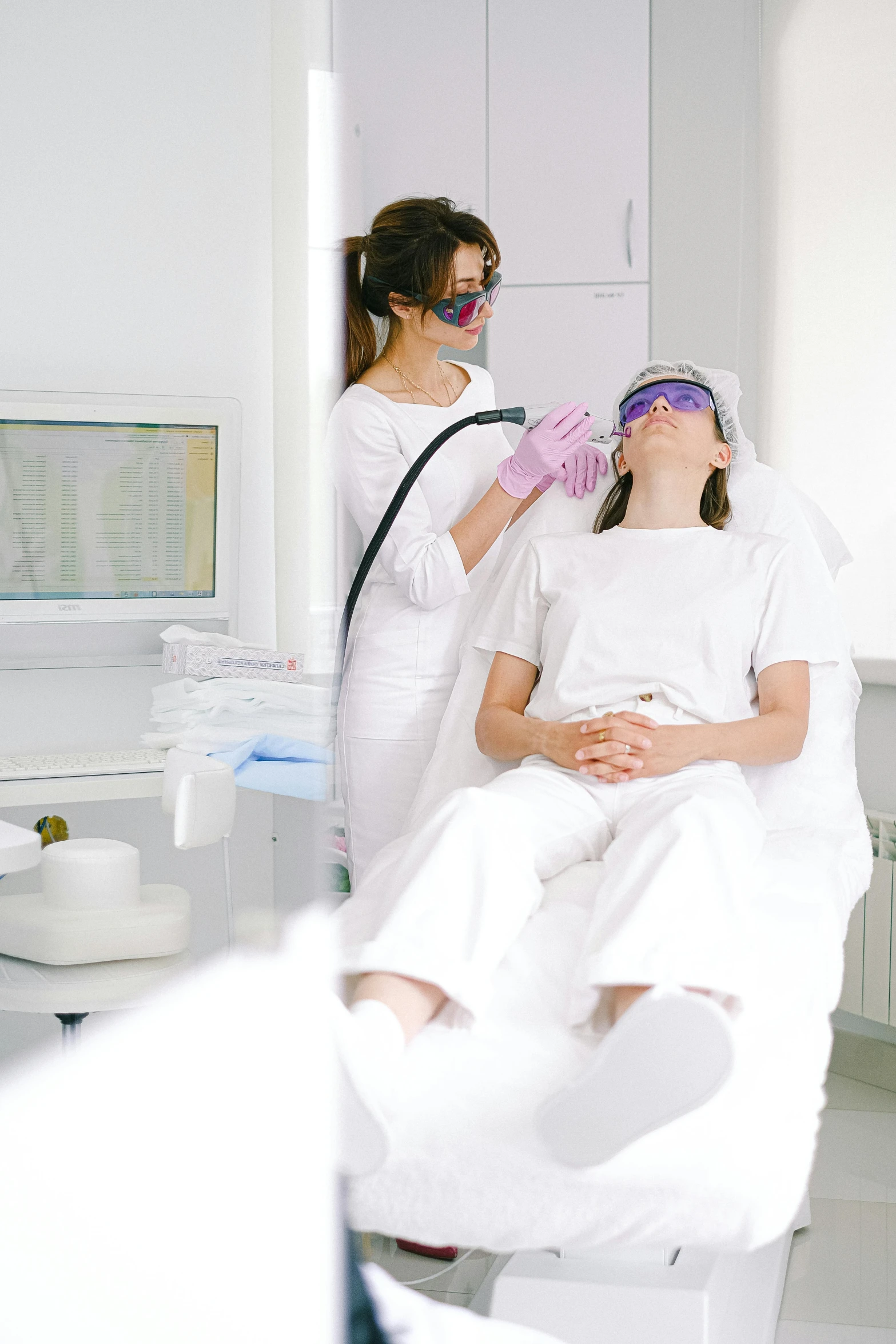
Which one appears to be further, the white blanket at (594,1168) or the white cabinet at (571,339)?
the white cabinet at (571,339)

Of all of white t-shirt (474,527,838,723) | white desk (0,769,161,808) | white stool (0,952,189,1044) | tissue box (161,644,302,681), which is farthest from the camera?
tissue box (161,644,302,681)

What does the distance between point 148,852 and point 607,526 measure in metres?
1.09

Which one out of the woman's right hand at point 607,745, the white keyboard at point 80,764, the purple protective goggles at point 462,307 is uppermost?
the purple protective goggles at point 462,307

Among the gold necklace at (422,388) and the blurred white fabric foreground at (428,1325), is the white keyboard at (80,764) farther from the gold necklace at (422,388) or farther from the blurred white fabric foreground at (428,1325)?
the blurred white fabric foreground at (428,1325)

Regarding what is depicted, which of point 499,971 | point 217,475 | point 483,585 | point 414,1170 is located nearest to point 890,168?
point 483,585

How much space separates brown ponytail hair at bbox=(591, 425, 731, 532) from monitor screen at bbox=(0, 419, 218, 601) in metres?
0.84

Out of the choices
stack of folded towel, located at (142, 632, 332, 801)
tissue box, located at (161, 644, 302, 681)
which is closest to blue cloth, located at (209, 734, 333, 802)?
stack of folded towel, located at (142, 632, 332, 801)

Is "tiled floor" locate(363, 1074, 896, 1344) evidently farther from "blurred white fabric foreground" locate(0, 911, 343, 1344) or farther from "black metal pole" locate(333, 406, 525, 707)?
"black metal pole" locate(333, 406, 525, 707)

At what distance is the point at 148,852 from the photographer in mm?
2143

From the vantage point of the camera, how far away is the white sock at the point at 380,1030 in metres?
0.82

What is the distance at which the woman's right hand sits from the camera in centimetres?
125

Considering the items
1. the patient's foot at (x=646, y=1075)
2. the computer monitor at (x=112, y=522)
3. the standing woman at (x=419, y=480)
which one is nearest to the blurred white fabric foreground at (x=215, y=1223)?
the patient's foot at (x=646, y=1075)

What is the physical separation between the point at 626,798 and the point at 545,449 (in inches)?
19.3

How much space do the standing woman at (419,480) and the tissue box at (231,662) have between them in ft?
1.18
